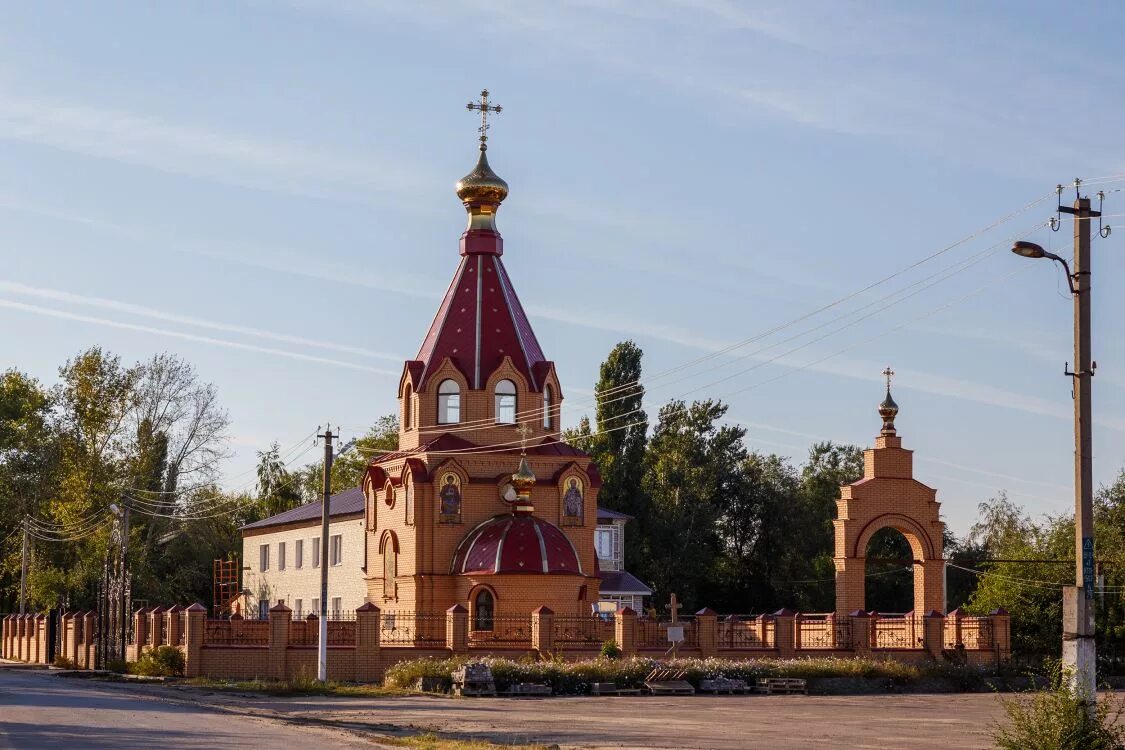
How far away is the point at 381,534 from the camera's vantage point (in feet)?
137

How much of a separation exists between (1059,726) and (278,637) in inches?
905

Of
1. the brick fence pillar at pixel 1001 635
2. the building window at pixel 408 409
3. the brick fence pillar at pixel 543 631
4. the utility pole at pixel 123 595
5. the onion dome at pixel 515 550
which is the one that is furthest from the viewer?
the building window at pixel 408 409

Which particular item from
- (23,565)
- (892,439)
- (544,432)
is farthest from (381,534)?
(23,565)

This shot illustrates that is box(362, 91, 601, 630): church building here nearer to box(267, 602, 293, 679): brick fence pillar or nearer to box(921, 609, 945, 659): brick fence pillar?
box(267, 602, 293, 679): brick fence pillar

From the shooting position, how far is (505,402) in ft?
135

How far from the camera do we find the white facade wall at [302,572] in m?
51.4

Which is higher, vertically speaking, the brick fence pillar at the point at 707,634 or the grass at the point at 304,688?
the brick fence pillar at the point at 707,634

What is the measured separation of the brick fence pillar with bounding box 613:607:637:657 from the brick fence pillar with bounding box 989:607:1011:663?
8.71 m

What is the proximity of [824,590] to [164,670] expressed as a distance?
1416 inches

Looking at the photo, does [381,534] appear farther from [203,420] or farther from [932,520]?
[203,420]

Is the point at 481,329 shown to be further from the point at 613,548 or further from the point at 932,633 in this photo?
the point at 613,548

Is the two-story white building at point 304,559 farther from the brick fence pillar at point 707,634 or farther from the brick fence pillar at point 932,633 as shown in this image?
the brick fence pillar at point 932,633

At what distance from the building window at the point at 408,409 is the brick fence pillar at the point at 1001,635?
51.6 feet

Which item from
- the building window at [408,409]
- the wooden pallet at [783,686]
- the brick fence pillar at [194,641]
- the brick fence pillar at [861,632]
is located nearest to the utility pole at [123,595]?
the brick fence pillar at [194,641]
